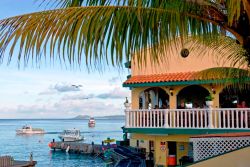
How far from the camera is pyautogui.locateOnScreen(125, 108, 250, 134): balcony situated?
1677 cm

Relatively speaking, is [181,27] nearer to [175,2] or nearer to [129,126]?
[175,2]

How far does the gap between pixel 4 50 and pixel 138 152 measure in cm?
1904

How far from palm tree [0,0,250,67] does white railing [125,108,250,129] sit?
11.9 metres

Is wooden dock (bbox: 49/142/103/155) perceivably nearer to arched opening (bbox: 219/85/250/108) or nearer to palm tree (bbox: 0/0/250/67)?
arched opening (bbox: 219/85/250/108)

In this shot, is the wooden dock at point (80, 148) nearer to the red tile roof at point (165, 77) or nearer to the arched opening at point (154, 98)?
the arched opening at point (154, 98)

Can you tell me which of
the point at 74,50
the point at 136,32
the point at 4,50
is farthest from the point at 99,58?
the point at 4,50

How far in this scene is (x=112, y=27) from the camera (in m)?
4.68

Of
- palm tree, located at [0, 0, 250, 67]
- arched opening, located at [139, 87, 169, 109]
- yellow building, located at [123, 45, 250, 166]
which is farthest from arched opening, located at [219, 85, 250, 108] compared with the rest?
palm tree, located at [0, 0, 250, 67]

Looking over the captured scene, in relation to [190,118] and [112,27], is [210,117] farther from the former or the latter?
[112,27]

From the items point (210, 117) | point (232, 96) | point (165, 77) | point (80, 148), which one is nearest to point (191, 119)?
point (210, 117)

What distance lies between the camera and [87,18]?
179 inches

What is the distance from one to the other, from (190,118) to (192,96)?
478cm

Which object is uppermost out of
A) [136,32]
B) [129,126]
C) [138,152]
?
[136,32]

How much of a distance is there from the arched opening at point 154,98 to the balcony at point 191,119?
168 inches
